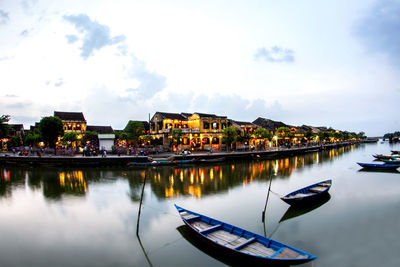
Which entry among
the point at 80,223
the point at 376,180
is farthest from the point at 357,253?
the point at 376,180

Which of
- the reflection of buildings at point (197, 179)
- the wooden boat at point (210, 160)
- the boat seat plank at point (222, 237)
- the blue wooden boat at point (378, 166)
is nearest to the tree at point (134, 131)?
the wooden boat at point (210, 160)

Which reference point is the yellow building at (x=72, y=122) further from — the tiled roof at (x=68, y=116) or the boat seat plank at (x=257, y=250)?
the boat seat plank at (x=257, y=250)

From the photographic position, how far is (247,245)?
1071cm

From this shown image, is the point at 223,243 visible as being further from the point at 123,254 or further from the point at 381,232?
the point at 381,232

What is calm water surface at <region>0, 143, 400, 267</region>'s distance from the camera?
1222 centimetres

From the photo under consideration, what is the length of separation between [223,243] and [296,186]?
2011cm

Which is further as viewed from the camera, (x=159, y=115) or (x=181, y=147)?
(x=159, y=115)

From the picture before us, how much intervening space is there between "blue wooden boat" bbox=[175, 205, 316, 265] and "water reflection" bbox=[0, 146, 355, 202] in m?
10.2

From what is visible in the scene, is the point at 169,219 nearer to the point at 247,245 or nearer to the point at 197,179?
the point at 247,245

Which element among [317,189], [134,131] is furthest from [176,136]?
[317,189]

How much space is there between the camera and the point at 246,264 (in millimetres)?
10484

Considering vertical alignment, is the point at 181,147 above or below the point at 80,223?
above

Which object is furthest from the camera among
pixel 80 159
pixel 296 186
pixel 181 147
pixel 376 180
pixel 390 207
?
pixel 181 147

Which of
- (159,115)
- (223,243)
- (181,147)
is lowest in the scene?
(223,243)
